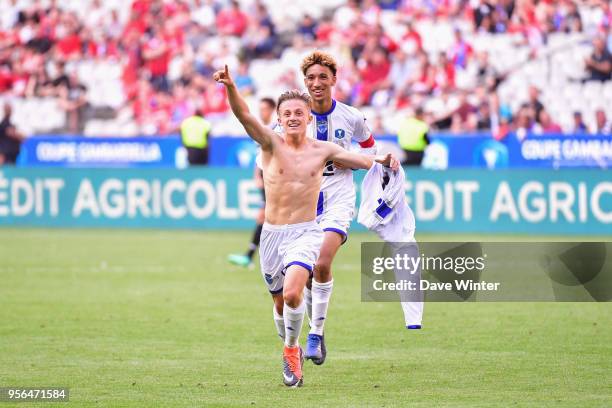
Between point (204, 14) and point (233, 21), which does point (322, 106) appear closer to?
point (233, 21)

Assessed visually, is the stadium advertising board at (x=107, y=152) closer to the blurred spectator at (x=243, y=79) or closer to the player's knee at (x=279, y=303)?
the blurred spectator at (x=243, y=79)

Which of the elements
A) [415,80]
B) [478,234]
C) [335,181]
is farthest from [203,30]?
[335,181]

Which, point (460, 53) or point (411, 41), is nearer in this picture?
point (460, 53)

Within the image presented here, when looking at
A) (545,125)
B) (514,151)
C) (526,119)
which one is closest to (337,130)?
(514,151)

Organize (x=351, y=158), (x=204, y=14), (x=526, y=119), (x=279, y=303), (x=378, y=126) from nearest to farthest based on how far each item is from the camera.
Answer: (x=351, y=158), (x=279, y=303), (x=526, y=119), (x=378, y=126), (x=204, y=14)

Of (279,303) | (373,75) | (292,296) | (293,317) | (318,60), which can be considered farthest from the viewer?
(373,75)

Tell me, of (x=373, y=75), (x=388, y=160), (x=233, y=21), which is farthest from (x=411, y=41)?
(x=388, y=160)

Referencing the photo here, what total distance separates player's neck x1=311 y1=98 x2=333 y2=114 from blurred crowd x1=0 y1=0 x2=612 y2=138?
1330 centimetres

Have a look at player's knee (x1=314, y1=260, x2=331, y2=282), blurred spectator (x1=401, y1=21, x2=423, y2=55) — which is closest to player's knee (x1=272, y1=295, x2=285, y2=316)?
player's knee (x1=314, y1=260, x2=331, y2=282)

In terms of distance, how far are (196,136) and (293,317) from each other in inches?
627

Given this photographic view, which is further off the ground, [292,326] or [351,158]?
[351,158]

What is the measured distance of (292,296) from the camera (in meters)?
9.00

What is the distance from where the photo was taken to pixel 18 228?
82.8ft

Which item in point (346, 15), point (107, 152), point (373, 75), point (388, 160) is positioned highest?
point (346, 15)
